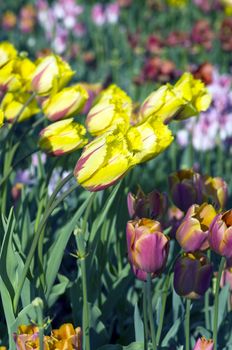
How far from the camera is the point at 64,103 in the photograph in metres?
1.48

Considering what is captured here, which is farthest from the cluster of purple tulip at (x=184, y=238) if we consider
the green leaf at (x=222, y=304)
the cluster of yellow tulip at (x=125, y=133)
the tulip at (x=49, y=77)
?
the tulip at (x=49, y=77)

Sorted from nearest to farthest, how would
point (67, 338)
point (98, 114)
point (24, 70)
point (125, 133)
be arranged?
point (67, 338)
point (125, 133)
point (98, 114)
point (24, 70)

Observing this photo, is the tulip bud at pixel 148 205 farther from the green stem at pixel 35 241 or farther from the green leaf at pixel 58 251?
the green stem at pixel 35 241

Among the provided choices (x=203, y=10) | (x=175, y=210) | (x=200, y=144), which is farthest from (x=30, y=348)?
(x=203, y=10)

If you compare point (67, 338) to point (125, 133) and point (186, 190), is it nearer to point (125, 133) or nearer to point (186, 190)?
point (125, 133)

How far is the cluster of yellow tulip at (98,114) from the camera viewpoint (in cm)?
112

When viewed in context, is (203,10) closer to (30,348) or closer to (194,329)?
(194,329)

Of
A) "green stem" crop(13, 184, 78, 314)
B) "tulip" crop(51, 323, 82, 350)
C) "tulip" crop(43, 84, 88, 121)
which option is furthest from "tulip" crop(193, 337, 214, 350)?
"tulip" crop(43, 84, 88, 121)

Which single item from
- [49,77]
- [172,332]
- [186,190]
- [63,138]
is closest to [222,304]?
[172,332]

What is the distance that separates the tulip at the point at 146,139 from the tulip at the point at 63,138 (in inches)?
6.1

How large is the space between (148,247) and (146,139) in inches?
7.7

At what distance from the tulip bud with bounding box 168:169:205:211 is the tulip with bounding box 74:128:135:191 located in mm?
289

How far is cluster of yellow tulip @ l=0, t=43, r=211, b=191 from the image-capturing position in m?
1.12

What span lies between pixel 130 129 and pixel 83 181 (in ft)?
0.41
